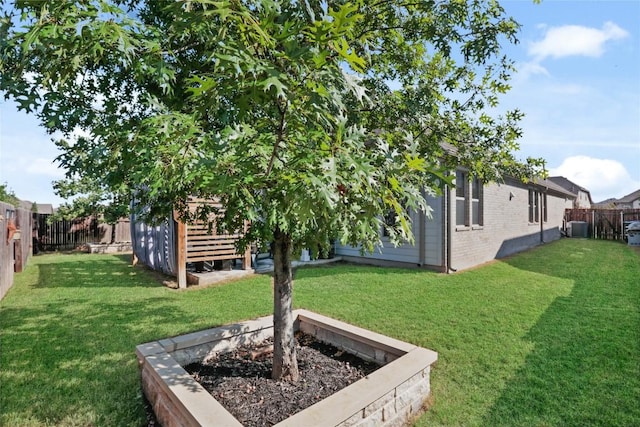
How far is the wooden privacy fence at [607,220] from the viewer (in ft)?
61.1

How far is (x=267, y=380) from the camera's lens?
3.08 m

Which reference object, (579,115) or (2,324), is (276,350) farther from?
(579,115)

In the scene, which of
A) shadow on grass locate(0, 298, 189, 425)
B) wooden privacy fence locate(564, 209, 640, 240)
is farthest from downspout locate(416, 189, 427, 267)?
wooden privacy fence locate(564, 209, 640, 240)

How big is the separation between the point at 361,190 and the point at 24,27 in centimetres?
225

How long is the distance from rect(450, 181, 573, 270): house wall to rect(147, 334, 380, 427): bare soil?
6028 mm

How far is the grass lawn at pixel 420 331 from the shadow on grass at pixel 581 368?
0.02 meters

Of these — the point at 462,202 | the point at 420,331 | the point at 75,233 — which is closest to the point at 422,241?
the point at 462,202

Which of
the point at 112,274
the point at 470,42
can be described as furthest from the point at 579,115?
the point at 112,274

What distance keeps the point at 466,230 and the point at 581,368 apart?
652 cm

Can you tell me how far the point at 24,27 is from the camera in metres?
2.00

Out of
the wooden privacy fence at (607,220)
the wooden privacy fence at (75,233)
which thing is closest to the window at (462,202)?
the wooden privacy fence at (607,220)

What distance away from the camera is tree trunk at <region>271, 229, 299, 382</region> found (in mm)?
3082

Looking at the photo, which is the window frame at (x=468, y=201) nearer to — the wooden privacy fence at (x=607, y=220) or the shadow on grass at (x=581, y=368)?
the shadow on grass at (x=581, y=368)

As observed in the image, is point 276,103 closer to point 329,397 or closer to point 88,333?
point 329,397
